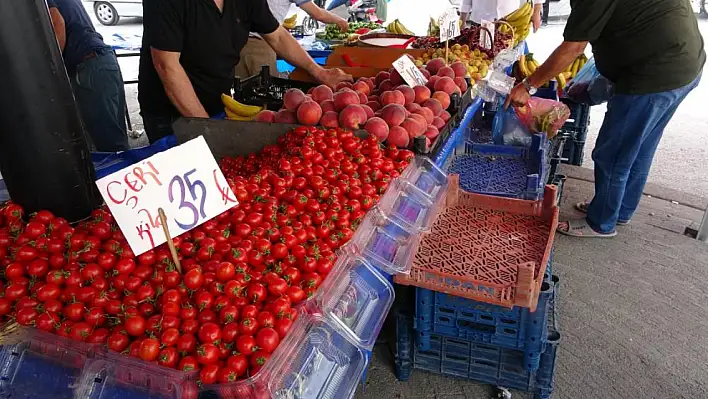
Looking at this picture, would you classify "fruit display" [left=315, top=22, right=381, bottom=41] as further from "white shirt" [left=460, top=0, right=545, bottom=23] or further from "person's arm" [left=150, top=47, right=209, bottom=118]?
"person's arm" [left=150, top=47, right=209, bottom=118]

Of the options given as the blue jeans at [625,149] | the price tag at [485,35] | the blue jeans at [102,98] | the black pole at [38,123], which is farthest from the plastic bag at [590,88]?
the black pole at [38,123]

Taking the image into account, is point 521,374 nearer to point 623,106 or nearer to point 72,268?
point 72,268

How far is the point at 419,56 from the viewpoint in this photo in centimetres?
439

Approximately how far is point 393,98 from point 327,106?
1.22 feet

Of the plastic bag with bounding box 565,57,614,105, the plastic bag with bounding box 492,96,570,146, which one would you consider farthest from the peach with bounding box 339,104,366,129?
the plastic bag with bounding box 565,57,614,105

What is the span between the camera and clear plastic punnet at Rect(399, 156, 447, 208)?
215 centimetres

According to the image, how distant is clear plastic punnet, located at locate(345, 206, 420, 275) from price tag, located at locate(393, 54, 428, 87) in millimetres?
1270

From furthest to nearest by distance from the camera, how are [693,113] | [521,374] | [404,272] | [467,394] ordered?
[693,113] < [467,394] < [521,374] < [404,272]

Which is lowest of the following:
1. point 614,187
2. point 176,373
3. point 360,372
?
point 614,187

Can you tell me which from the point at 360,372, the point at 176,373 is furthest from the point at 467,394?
the point at 176,373

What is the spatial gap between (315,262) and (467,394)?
1.34 m

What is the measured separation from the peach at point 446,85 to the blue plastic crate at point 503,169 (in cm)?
46

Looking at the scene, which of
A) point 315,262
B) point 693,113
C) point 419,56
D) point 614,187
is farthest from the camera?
point 693,113

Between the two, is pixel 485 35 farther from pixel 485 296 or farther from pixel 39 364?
pixel 39 364
